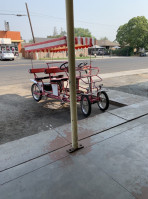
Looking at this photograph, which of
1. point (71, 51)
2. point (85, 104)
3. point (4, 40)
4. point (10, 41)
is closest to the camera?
point (71, 51)

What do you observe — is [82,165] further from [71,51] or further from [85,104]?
[85,104]

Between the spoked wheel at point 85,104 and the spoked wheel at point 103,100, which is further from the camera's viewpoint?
the spoked wheel at point 103,100

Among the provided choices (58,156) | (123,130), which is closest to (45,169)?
(58,156)

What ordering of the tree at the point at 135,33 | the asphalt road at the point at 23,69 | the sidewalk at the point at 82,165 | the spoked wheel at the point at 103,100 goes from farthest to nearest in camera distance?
the tree at the point at 135,33
the asphalt road at the point at 23,69
the spoked wheel at the point at 103,100
the sidewalk at the point at 82,165

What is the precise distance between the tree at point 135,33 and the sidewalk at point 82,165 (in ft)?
186

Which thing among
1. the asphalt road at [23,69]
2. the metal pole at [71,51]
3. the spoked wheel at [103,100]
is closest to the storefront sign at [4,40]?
the asphalt road at [23,69]

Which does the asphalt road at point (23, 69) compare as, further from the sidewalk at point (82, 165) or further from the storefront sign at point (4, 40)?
the storefront sign at point (4, 40)

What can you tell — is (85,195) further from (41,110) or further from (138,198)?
(41,110)

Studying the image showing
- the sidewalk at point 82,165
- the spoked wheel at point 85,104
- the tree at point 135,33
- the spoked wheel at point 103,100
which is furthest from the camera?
the tree at point 135,33

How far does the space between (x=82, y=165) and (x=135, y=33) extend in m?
59.0

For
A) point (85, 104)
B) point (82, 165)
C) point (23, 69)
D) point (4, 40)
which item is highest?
point (4, 40)

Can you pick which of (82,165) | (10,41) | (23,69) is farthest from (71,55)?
(10,41)

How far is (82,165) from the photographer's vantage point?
8.46 ft

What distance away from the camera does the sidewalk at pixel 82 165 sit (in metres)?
2.12
